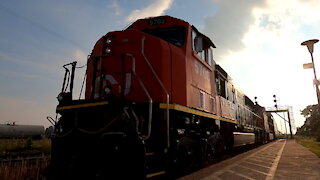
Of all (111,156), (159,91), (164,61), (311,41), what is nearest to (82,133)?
(111,156)

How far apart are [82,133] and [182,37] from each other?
→ 11.2 feet

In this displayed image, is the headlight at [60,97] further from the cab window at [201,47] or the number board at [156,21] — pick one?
the cab window at [201,47]

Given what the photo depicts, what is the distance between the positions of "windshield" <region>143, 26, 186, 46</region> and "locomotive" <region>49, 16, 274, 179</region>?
3cm

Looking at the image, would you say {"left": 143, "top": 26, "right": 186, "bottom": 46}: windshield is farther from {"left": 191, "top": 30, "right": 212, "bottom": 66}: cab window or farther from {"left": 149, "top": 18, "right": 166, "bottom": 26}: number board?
{"left": 191, "top": 30, "right": 212, "bottom": 66}: cab window

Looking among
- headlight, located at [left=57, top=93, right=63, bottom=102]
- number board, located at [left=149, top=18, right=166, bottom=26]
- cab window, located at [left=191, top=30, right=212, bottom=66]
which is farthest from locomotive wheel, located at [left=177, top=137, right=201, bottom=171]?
number board, located at [left=149, top=18, right=166, bottom=26]

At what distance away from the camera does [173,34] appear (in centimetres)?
630

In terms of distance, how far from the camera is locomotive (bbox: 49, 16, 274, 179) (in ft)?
13.3

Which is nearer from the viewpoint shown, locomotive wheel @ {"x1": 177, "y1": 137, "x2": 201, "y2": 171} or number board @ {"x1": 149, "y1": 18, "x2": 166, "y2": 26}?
locomotive wheel @ {"x1": 177, "y1": 137, "x2": 201, "y2": 171}

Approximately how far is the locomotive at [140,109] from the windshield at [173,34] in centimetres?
3

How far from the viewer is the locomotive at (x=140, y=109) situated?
13.3ft

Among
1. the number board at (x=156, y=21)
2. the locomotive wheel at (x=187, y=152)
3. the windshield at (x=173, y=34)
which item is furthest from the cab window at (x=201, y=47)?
the locomotive wheel at (x=187, y=152)

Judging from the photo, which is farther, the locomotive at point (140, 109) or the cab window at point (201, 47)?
the cab window at point (201, 47)

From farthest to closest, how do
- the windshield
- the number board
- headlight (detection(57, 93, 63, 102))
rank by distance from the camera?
the number board
the windshield
headlight (detection(57, 93, 63, 102))

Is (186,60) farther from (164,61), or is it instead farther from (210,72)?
(210,72)
